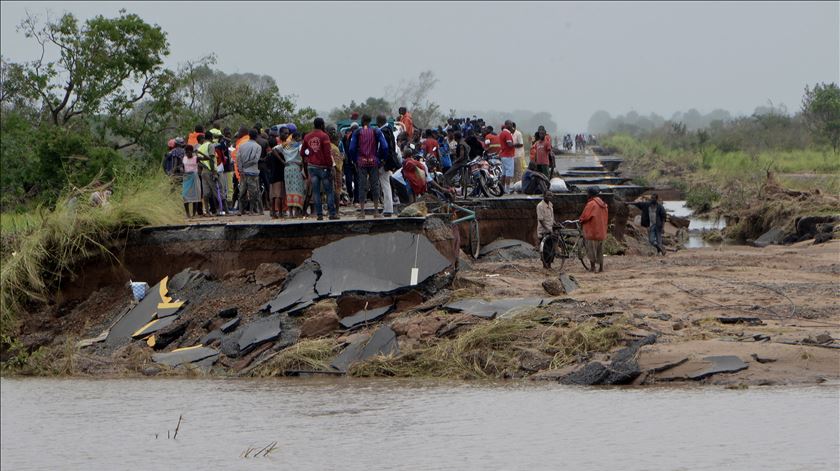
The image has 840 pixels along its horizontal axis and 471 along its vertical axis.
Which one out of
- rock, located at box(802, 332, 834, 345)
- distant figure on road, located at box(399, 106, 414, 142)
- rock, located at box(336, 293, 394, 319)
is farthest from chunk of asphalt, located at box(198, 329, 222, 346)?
distant figure on road, located at box(399, 106, 414, 142)

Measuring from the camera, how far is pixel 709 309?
1692 cm

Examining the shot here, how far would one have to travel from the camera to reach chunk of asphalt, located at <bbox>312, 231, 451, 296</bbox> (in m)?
17.2

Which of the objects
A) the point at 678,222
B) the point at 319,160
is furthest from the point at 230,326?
the point at 678,222

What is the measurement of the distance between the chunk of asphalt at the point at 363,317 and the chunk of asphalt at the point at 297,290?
2.02ft

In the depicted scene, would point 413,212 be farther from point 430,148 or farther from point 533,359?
point 430,148

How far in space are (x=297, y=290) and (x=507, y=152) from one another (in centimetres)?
1107

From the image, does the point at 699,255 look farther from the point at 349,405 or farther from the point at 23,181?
the point at 23,181

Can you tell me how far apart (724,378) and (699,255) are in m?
11.9

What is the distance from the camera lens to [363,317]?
55.0 ft

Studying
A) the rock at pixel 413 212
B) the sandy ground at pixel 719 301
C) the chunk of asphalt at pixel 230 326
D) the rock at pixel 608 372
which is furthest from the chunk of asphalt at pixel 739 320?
the chunk of asphalt at pixel 230 326

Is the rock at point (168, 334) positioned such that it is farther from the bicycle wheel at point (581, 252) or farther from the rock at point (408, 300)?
the bicycle wheel at point (581, 252)

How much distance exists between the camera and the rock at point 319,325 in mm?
16516

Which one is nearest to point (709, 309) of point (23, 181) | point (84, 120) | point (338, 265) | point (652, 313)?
point (652, 313)

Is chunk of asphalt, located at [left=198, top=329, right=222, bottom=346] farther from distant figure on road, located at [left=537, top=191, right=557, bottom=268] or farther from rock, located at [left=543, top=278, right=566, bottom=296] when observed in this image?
distant figure on road, located at [left=537, top=191, right=557, bottom=268]
